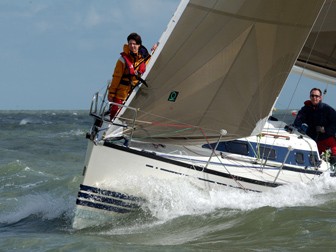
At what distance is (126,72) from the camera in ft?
34.6

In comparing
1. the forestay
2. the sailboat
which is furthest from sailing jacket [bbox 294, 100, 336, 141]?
the sailboat

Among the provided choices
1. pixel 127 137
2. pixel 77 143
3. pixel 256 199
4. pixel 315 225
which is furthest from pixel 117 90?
pixel 77 143

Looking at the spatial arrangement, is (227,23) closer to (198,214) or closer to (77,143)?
(198,214)

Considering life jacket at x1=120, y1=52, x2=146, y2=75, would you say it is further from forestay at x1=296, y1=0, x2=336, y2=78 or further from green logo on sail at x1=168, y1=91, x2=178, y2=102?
forestay at x1=296, y1=0, x2=336, y2=78

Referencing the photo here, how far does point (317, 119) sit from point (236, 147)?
6.63 ft

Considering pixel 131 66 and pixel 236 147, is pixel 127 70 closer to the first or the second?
pixel 131 66

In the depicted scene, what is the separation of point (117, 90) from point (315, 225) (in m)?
3.46

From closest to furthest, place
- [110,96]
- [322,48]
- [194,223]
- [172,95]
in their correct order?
[194,223] < [172,95] < [110,96] < [322,48]

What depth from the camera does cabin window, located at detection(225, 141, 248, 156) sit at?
11.5 m

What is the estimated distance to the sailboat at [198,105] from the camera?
32.7ft

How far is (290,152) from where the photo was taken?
11.9 meters

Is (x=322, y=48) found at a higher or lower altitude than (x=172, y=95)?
higher

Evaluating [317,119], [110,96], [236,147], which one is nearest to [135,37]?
[110,96]

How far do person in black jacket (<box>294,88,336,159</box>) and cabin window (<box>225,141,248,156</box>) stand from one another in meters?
1.77
